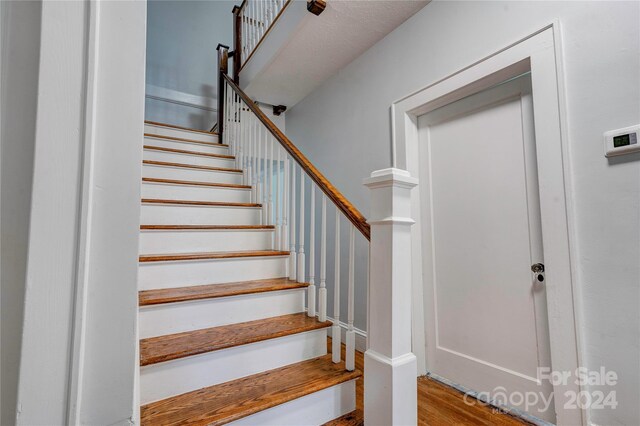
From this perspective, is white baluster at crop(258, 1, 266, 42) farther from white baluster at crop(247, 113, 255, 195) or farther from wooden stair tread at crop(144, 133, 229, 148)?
wooden stair tread at crop(144, 133, 229, 148)

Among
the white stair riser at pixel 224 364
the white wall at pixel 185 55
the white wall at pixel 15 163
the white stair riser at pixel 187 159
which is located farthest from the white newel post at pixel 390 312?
the white wall at pixel 185 55

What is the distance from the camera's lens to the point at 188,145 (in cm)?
295

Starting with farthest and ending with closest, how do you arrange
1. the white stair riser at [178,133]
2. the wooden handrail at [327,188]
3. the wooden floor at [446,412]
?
the white stair riser at [178,133] → the wooden floor at [446,412] → the wooden handrail at [327,188]

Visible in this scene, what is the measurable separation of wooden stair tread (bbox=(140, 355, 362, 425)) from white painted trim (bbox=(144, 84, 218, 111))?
4054mm

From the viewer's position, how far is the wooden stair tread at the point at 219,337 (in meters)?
1.28

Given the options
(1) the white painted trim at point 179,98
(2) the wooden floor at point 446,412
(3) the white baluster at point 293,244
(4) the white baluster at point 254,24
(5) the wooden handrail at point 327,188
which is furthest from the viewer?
(1) the white painted trim at point 179,98

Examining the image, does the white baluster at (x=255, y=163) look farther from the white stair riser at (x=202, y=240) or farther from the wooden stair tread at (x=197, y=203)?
the white stair riser at (x=202, y=240)

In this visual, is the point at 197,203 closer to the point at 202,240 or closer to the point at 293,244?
the point at 202,240

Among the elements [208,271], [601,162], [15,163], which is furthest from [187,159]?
[601,162]

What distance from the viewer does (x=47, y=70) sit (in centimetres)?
42

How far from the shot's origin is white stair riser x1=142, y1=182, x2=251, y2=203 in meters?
2.21

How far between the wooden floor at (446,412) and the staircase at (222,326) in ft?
0.74

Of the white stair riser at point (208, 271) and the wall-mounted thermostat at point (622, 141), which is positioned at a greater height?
the wall-mounted thermostat at point (622, 141)

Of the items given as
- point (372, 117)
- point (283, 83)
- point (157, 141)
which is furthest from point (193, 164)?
point (372, 117)
